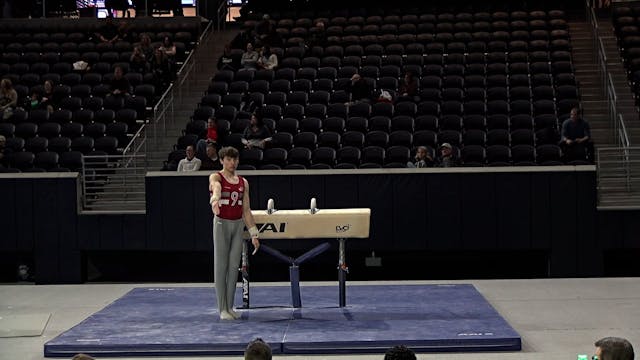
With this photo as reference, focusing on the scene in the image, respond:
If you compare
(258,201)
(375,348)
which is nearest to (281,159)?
(258,201)

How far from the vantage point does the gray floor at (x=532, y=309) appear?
9430 mm

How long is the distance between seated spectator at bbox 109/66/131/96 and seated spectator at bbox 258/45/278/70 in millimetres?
2836

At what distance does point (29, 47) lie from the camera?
2317 centimetres

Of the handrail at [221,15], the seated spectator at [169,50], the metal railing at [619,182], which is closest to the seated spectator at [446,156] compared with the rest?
the metal railing at [619,182]

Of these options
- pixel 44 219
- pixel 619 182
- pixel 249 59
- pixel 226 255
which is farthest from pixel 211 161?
pixel 619 182

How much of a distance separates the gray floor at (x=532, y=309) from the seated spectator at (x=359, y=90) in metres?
5.33

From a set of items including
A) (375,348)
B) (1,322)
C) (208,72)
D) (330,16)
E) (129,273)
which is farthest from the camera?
(330,16)

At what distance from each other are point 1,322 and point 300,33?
13.0 metres

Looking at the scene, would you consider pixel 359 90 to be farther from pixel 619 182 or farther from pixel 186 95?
pixel 619 182

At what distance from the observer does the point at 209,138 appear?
1680 cm

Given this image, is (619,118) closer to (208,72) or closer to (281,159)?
(281,159)

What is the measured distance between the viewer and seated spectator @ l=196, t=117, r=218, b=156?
16438 mm

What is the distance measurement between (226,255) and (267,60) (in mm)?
10684

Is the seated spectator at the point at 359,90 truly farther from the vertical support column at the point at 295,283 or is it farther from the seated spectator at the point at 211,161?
the vertical support column at the point at 295,283
